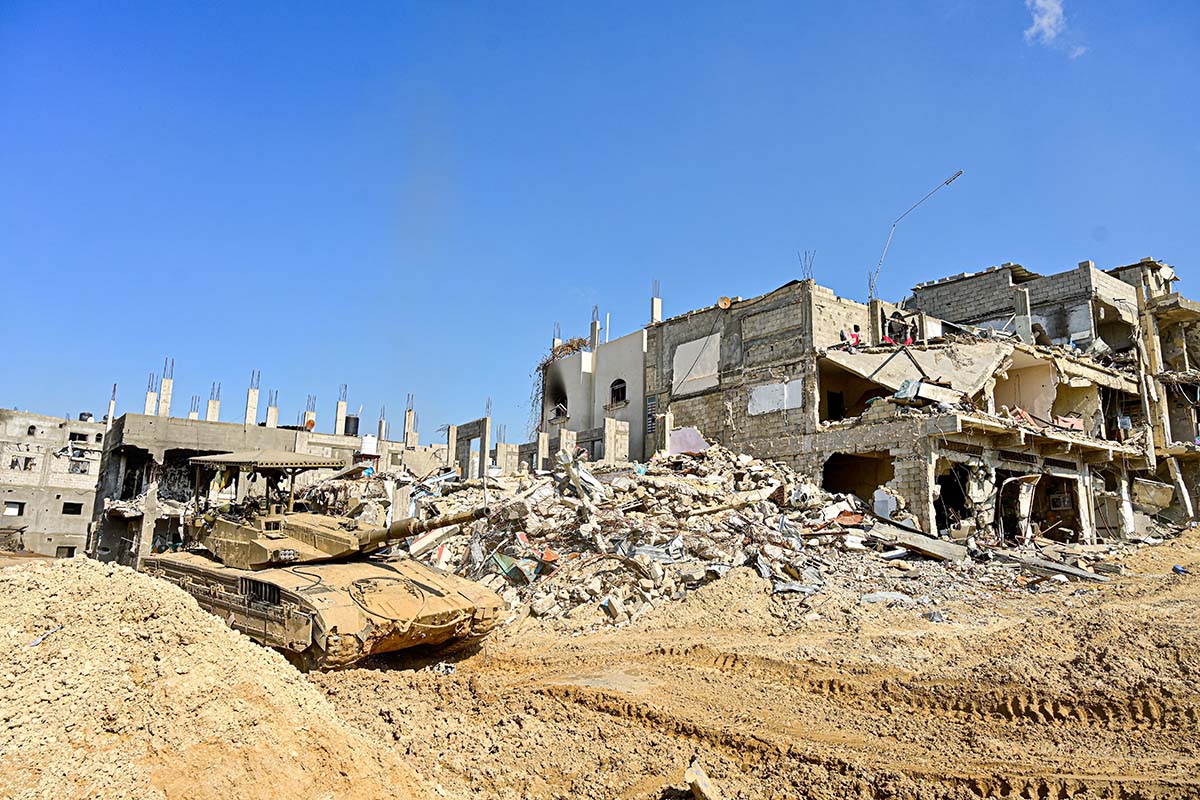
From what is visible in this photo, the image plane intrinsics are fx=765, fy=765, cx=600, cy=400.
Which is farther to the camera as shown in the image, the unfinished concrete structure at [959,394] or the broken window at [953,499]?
the unfinished concrete structure at [959,394]

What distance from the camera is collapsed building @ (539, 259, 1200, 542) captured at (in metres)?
18.4

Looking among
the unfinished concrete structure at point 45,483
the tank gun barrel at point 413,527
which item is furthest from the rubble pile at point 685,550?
the unfinished concrete structure at point 45,483

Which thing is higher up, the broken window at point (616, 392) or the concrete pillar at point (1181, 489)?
the broken window at point (616, 392)

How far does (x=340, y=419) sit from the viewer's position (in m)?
38.1

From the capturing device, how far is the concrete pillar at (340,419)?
3784 centimetres

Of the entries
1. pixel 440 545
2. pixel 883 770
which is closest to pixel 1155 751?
pixel 883 770

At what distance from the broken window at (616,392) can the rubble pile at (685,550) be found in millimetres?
10299

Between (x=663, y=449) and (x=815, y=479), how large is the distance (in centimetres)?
549

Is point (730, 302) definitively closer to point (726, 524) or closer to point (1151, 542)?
point (726, 524)

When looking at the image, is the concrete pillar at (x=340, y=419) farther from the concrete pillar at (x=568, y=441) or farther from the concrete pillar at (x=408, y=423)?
the concrete pillar at (x=568, y=441)

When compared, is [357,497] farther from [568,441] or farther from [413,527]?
[413,527]

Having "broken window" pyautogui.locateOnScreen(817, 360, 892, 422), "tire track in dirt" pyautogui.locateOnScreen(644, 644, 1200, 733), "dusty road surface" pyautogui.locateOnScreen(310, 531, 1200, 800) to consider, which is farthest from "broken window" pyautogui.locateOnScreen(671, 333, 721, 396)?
"tire track in dirt" pyautogui.locateOnScreen(644, 644, 1200, 733)

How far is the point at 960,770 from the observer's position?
5.39 m

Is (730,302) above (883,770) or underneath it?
above
